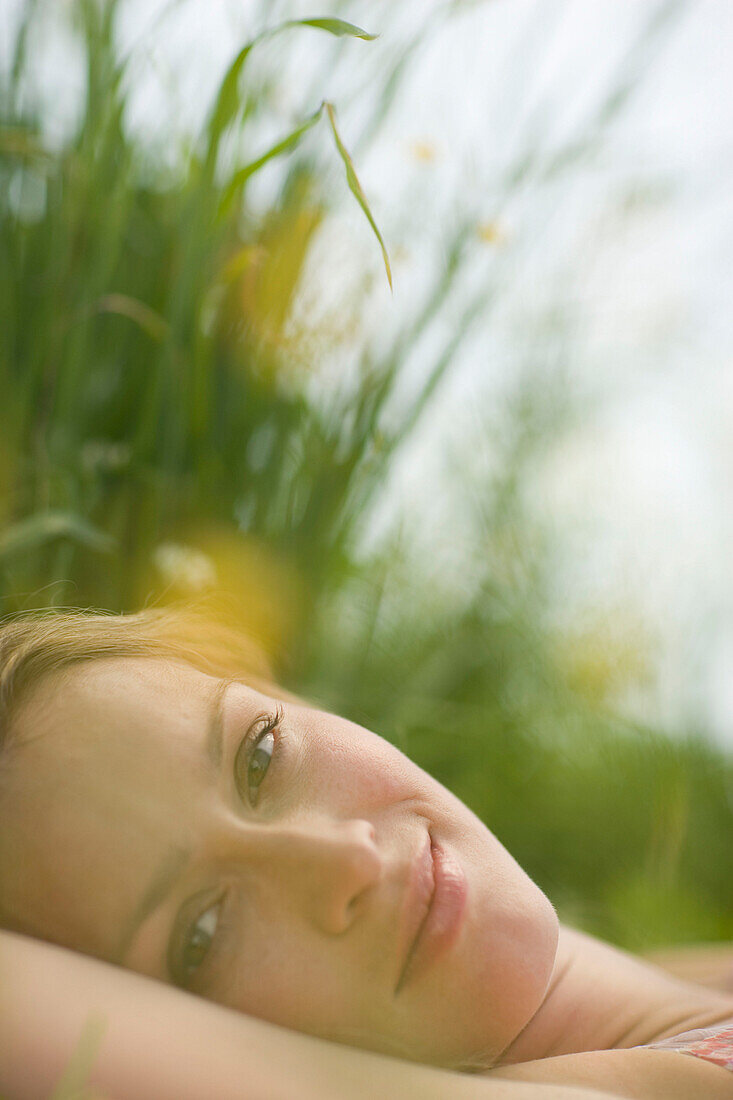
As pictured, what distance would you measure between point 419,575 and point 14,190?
54 cm

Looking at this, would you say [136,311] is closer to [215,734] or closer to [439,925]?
[215,734]

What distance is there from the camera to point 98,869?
0.44m

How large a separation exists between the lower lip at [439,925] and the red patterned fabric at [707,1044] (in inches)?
6.0

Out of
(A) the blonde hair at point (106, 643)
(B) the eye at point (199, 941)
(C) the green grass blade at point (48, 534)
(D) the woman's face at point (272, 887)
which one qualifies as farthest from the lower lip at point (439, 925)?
(C) the green grass blade at point (48, 534)

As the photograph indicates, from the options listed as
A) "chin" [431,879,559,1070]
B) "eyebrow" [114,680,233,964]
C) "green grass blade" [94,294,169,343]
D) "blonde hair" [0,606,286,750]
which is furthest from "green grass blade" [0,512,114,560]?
"chin" [431,879,559,1070]

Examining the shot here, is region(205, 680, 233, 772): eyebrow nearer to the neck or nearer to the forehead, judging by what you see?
the forehead

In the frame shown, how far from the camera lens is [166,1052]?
0.36m

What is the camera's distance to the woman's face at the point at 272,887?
0.42m

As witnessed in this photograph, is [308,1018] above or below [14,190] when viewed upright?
A: below

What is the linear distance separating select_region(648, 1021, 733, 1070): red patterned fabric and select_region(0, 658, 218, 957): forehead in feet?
1.03

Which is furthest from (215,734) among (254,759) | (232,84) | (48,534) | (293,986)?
(232,84)

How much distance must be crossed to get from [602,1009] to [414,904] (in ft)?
0.73

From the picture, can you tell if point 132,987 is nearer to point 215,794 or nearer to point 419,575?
point 215,794

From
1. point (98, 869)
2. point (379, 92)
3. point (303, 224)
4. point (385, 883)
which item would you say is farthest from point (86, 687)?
point (379, 92)
